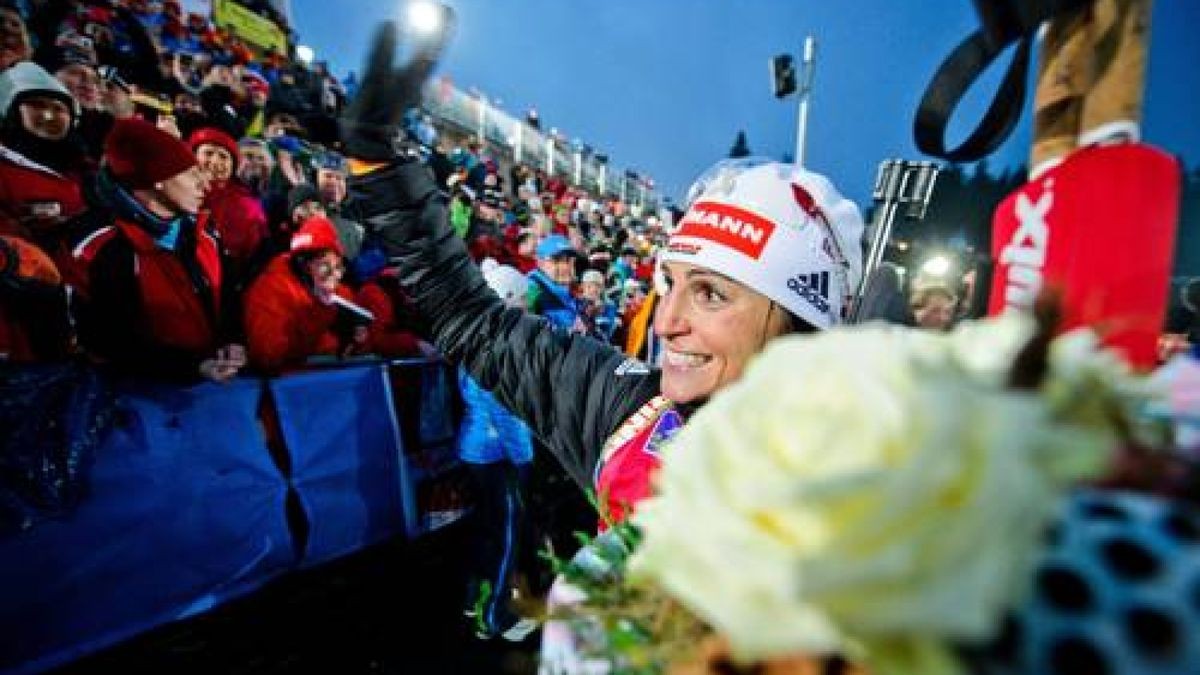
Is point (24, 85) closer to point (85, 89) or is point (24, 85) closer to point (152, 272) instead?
point (152, 272)

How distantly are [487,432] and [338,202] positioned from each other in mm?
3871

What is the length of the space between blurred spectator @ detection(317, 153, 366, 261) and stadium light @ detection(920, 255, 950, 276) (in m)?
4.99

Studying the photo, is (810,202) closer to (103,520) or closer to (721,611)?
(721,611)

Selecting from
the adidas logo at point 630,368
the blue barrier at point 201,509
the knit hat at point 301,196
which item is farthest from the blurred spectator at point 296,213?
the adidas logo at point 630,368

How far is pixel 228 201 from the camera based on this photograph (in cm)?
507

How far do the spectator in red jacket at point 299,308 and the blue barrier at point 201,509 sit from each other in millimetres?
196

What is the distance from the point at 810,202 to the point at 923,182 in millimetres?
3562

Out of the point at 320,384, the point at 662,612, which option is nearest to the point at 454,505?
the point at 320,384

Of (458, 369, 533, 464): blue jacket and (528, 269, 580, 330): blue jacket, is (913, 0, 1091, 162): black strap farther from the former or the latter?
(528, 269, 580, 330): blue jacket

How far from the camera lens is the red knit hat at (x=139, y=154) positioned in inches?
132

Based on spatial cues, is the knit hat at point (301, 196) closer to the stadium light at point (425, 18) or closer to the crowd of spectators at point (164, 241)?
the crowd of spectators at point (164, 241)

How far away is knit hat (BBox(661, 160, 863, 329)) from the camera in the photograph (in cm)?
185

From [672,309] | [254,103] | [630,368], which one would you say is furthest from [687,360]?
[254,103]

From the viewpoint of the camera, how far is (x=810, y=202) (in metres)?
1.93
